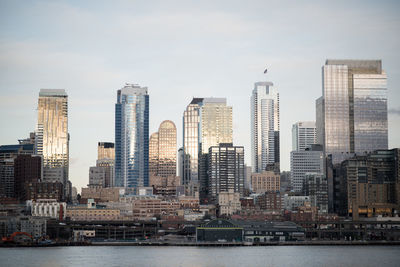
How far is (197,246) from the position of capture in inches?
7844

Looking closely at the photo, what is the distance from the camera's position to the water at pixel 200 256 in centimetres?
14912

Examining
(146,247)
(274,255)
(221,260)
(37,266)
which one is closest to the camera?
(37,266)

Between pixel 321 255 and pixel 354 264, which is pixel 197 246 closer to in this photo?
pixel 321 255

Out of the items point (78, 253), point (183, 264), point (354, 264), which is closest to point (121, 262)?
point (183, 264)

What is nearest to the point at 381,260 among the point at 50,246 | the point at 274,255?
the point at 274,255

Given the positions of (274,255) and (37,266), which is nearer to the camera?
(37,266)

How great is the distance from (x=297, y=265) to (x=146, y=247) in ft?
192

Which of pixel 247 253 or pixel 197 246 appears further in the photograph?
pixel 197 246

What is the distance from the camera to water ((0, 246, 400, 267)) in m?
149

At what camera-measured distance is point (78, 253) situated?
172750mm

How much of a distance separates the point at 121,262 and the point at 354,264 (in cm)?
4306

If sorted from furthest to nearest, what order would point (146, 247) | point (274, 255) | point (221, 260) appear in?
point (146, 247), point (274, 255), point (221, 260)

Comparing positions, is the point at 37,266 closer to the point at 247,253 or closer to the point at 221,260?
the point at 221,260

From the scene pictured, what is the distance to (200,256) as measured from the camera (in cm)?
16325
